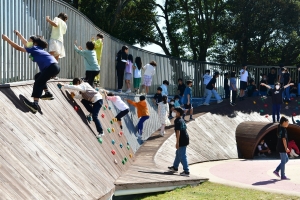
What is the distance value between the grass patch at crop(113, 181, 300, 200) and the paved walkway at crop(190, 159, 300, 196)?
458 mm

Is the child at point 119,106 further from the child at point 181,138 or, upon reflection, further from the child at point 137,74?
the child at point 137,74

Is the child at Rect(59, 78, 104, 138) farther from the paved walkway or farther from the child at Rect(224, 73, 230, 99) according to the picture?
the child at Rect(224, 73, 230, 99)

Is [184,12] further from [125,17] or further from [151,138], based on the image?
[151,138]

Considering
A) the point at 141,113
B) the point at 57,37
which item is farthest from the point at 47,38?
the point at 141,113

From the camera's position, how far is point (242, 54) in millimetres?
35062

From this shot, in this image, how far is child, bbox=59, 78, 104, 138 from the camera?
11.4 metres

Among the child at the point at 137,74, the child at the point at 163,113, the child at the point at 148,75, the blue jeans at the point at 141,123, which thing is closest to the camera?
the blue jeans at the point at 141,123

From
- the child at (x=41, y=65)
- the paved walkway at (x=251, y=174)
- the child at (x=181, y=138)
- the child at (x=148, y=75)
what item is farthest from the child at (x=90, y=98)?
the child at (x=148, y=75)

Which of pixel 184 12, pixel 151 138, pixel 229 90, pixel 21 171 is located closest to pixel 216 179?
pixel 151 138

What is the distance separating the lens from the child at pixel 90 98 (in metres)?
11.4

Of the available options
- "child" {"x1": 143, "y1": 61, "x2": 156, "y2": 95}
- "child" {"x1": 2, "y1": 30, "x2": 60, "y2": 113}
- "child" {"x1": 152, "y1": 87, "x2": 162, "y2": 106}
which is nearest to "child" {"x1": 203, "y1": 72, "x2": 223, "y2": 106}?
"child" {"x1": 143, "y1": 61, "x2": 156, "y2": 95}

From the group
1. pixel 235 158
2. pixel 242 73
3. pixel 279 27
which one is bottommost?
pixel 235 158

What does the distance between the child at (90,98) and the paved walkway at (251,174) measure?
325cm

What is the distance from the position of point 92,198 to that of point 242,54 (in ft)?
93.5
